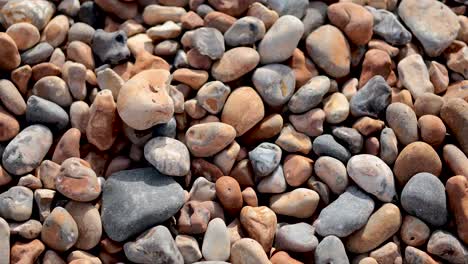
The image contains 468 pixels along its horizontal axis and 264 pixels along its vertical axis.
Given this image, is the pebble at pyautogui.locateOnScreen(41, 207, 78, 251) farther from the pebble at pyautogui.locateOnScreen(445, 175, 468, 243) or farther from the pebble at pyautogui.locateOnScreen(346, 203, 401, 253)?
the pebble at pyautogui.locateOnScreen(445, 175, 468, 243)

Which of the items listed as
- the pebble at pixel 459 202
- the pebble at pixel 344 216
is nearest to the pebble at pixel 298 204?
the pebble at pixel 344 216

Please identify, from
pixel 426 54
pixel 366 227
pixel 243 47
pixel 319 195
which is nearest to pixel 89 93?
pixel 243 47

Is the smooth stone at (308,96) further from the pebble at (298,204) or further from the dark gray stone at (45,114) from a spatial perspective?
the dark gray stone at (45,114)

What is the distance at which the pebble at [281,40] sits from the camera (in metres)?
1.15

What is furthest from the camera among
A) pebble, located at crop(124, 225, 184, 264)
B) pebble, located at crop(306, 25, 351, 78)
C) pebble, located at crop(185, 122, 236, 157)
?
pebble, located at crop(306, 25, 351, 78)

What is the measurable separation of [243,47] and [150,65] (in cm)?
20

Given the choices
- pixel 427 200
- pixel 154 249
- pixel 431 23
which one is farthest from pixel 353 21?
pixel 154 249

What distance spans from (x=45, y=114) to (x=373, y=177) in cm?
64

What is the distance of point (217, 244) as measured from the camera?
0.99m

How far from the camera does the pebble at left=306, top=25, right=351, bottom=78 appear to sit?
3.83 ft

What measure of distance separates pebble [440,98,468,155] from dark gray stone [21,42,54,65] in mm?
822

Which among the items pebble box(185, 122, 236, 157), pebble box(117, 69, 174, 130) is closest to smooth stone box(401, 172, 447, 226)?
pebble box(185, 122, 236, 157)

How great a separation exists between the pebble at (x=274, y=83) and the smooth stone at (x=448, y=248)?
394 mm

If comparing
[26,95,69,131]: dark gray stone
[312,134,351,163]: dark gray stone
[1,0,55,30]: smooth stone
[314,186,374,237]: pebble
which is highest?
[1,0,55,30]: smooth stone
